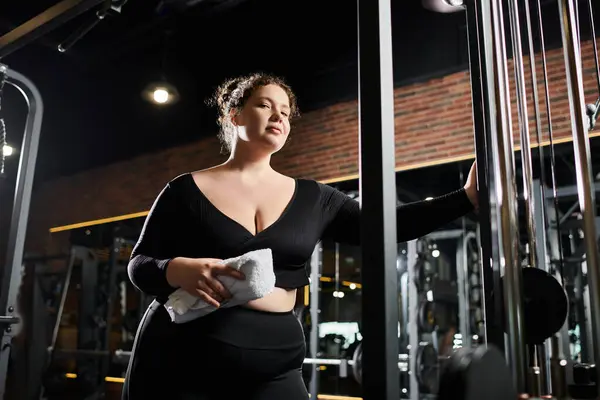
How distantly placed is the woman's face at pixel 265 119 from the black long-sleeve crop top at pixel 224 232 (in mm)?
150

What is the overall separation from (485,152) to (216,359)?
695 mm

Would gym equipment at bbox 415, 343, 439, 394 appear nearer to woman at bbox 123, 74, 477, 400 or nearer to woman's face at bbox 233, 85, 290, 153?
woman at bbox 123, 74, 477, 400

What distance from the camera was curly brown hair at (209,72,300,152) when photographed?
1.40 metres

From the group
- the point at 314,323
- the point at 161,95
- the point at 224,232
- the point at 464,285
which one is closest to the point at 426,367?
the point at 464,285

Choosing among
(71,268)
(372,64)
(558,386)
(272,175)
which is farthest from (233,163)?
(71,268)

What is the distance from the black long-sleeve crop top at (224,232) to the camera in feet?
4.00

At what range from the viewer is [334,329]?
5.36m

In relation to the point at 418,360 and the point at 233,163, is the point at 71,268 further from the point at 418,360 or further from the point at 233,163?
the point at 233,163

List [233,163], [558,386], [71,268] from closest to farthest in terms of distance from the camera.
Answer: [558,386] < [233,163] < [71,268]

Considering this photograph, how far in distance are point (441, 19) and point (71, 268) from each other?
16.4 feet

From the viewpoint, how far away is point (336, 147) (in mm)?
5586

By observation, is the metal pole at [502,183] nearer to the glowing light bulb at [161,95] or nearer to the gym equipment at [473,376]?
the gym equipment at [473,376]

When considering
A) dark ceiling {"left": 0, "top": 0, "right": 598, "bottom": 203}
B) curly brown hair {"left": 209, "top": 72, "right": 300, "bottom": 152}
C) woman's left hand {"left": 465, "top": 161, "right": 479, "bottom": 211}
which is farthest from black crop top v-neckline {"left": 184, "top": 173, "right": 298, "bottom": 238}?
dark ceiling {"left": 0, "top": 0, "right": 598, "bottom": 203}

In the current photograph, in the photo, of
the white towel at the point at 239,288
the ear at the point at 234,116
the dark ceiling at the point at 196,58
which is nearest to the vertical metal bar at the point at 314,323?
the dark ceiling at the point at 196,58
